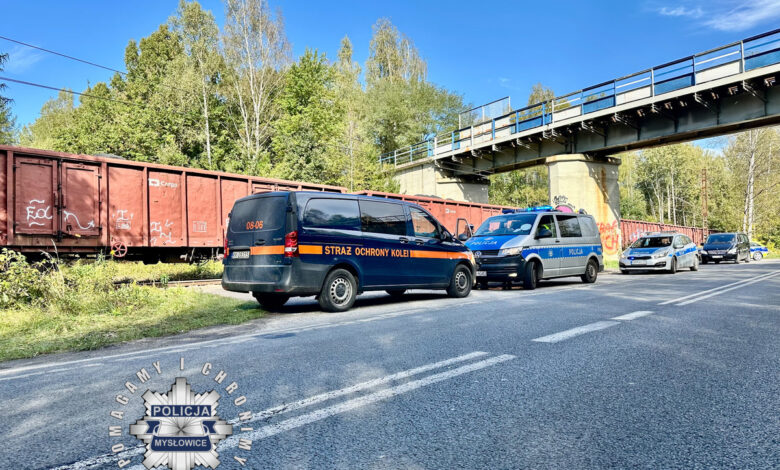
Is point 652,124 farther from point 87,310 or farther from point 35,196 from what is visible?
point 35,196

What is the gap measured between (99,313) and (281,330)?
3611 mm

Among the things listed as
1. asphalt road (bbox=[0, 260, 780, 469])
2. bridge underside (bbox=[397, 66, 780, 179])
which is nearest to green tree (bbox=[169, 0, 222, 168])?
bridge underside (bbox=[397, 66, 780, 179])

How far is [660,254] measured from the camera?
17.1m

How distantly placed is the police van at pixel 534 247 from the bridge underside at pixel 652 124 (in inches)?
484

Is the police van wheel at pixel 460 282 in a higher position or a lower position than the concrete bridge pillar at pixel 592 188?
lower

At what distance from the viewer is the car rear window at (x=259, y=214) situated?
24.5 feet

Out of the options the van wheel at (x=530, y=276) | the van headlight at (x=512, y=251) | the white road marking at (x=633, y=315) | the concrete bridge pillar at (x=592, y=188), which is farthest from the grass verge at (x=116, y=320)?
the concrete bridge pillar at (x=592, y=188)

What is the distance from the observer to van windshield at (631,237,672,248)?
57.9ft

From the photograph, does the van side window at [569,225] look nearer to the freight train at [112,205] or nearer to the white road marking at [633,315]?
the freight train at [112,205]

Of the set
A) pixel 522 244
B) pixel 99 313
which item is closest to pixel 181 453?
pixel 99 313

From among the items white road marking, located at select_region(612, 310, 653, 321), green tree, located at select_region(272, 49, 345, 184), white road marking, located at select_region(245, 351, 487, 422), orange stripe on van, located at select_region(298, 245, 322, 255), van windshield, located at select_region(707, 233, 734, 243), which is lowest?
white road marking, located at select_region(612, 310, 653, 321)

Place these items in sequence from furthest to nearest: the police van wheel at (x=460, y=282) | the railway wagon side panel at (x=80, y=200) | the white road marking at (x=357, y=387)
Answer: the railway wagon side panel at (x=80, y=200) → the police van wheel at (x=460, y=282) → the white road marking at (x=357, y=387)

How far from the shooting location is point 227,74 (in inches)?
1409

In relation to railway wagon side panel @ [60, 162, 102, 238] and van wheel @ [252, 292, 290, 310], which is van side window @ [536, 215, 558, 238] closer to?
van wheel @ [252, 292, 290, 310]
